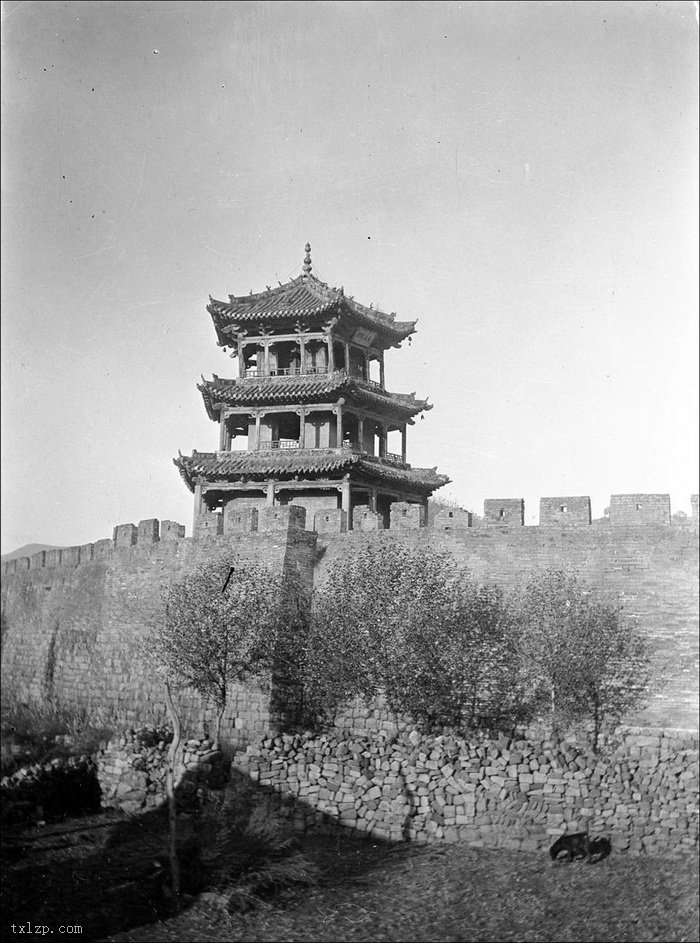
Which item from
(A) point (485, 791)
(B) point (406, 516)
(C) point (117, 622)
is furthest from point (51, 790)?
(B) point (406, 516)

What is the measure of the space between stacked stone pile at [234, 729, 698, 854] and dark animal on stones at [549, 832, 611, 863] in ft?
0.75

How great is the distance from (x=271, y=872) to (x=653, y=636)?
7485 mm

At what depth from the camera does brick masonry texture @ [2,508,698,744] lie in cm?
1221

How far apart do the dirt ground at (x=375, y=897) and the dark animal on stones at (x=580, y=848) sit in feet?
0.37

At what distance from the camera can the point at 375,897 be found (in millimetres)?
8023

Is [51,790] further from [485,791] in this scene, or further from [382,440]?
[382,440]

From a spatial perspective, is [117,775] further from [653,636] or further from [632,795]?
[653,636]

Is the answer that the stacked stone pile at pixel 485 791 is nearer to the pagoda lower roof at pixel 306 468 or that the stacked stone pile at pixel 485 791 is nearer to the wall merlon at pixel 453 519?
the wall merlon at pixel 453 519

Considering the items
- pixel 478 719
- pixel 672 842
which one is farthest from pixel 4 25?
pixel 672 842

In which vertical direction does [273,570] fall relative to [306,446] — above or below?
below

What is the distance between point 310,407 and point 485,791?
10.6 meters

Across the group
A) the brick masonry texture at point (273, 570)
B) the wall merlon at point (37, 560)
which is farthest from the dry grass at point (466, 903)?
the wall merlon at point (37, 560)

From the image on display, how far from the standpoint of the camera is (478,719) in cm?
1241

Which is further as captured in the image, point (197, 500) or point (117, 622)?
point (197, 500)
